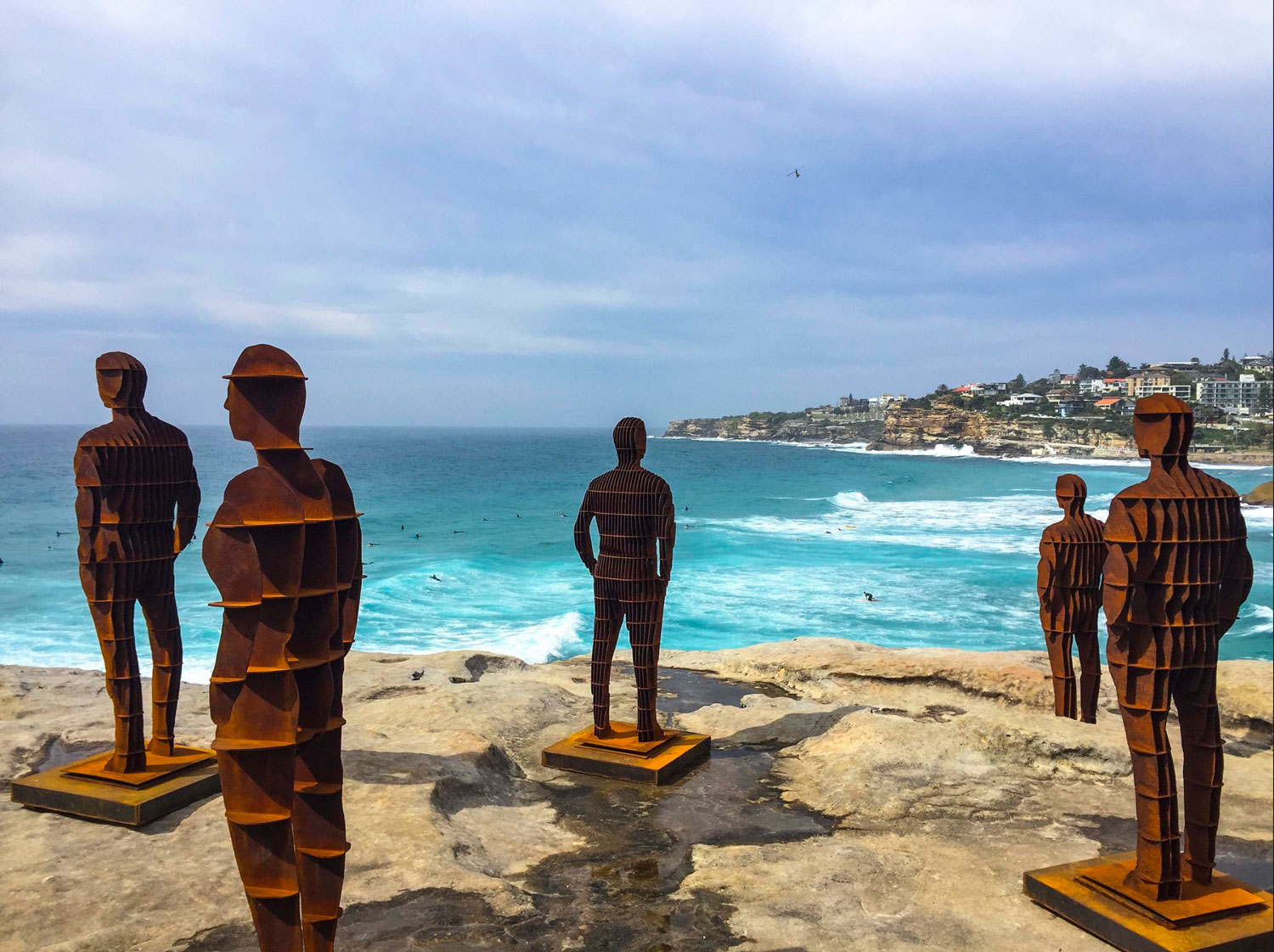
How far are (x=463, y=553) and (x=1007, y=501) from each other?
3566 centimetres

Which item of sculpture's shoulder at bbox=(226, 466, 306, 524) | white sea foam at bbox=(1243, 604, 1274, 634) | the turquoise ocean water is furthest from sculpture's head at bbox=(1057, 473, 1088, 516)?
white sea foam at bbox=(1243, 604, 1274, 634)

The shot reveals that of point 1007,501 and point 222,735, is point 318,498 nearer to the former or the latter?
point 222,735

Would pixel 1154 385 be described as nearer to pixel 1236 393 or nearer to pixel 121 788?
pixel 1236 393

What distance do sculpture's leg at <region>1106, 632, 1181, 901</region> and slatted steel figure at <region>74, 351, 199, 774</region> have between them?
24.2 ft

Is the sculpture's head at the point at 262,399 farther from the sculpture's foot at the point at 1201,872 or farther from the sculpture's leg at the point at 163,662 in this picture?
the sculpture's foot at the point at 1201,872

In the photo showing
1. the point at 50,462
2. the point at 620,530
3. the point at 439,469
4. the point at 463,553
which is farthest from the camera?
the point at 439,469

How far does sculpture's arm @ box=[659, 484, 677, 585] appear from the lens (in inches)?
339

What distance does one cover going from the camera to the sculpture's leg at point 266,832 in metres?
3.67

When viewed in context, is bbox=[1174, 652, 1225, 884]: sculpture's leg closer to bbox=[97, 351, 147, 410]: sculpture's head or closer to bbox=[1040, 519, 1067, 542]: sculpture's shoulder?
bbox=[1040, 519, 1067, 542]: sculpture's shoulder

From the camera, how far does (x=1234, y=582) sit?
19.1ft

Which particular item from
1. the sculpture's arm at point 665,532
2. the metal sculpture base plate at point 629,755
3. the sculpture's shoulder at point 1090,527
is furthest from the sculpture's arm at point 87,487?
the sculpture's shoulder at point 1090,527

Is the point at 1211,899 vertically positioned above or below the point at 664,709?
above

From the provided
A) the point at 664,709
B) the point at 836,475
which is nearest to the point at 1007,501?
the point at 836,475

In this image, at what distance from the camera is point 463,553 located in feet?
121
